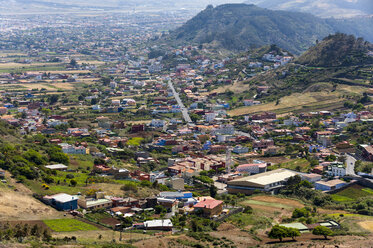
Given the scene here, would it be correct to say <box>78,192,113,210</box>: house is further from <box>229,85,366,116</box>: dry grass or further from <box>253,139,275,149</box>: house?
<box>229,85,366,116</box>: dry grass

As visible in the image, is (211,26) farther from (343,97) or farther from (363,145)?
(363,145)

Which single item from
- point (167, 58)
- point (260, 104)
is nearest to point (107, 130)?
point (260, 104)

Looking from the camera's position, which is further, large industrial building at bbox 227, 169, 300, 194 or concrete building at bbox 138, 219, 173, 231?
large industrial building at bbox 227, 169, 300, 194

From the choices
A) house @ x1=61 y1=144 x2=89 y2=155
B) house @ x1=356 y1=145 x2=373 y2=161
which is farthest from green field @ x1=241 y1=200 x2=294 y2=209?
house @ x1=61 y1=144 x2=89 y2=155

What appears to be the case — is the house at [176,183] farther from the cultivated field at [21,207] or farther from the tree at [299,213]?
the cultivated field at [21,207]

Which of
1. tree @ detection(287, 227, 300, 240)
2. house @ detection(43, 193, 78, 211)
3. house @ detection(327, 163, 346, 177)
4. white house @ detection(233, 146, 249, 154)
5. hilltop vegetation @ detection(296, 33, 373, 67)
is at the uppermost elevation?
hilltop vegetation @ detection(296, 33, 373, 67)

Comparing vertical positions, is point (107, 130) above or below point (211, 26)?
below
